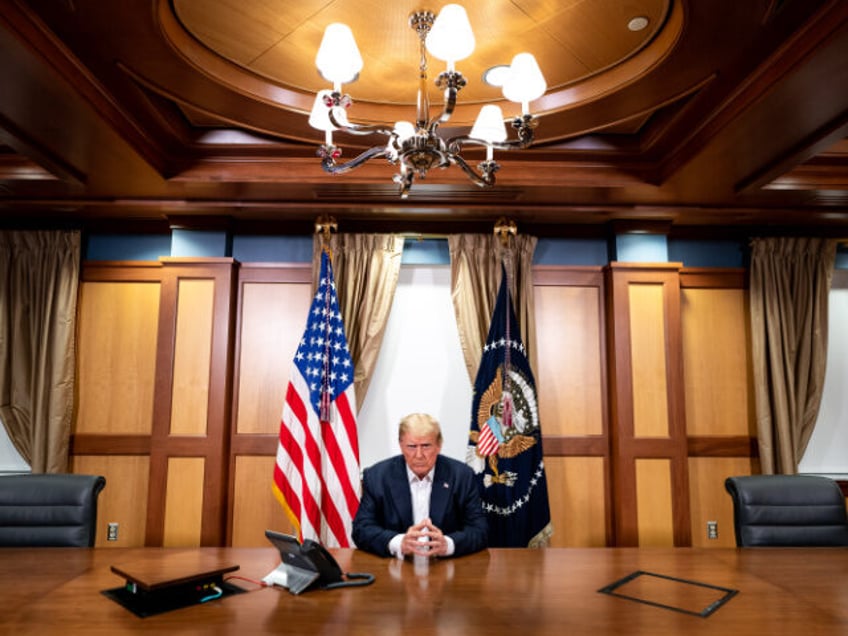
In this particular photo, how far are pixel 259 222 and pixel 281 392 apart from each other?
50.6 inches

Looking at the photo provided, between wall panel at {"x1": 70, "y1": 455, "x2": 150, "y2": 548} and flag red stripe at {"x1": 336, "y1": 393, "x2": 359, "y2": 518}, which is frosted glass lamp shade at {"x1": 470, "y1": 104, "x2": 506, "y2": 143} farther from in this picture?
wall panel at {"x1": 70, "y1": 455, "x2": 150, "y2": 548}

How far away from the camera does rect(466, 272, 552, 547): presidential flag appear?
4.12 m

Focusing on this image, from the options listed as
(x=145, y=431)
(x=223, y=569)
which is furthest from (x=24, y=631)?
(x=145, y=431)

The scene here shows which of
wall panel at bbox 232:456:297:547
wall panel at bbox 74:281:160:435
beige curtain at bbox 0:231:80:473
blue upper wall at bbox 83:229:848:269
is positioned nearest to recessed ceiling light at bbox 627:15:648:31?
blue upper wall at bbox 83:229:848:269

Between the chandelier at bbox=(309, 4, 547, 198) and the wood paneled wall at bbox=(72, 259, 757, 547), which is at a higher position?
the chandelier at bbox=(309, 4, 547, 198)

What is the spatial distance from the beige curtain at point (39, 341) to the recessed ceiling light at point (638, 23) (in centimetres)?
400

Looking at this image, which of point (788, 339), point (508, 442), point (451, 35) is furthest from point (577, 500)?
point (451, 35)

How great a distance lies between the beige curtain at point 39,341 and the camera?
4355 millimetres

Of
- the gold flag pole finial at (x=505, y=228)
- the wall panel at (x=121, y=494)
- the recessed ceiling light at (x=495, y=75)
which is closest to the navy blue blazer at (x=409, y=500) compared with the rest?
the recessed ceiling light at (x=495, y=75)

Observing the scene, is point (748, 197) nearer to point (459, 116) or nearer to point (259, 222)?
point (459, 116)

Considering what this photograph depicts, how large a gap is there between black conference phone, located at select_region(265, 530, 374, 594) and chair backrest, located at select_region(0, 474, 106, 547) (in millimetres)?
1126

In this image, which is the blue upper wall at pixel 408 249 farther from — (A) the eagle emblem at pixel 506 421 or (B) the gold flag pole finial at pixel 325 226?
(A) the eagle emblem at pixel 506 421

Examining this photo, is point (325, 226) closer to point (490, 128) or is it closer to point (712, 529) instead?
point (490, 128)

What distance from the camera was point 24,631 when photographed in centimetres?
166
